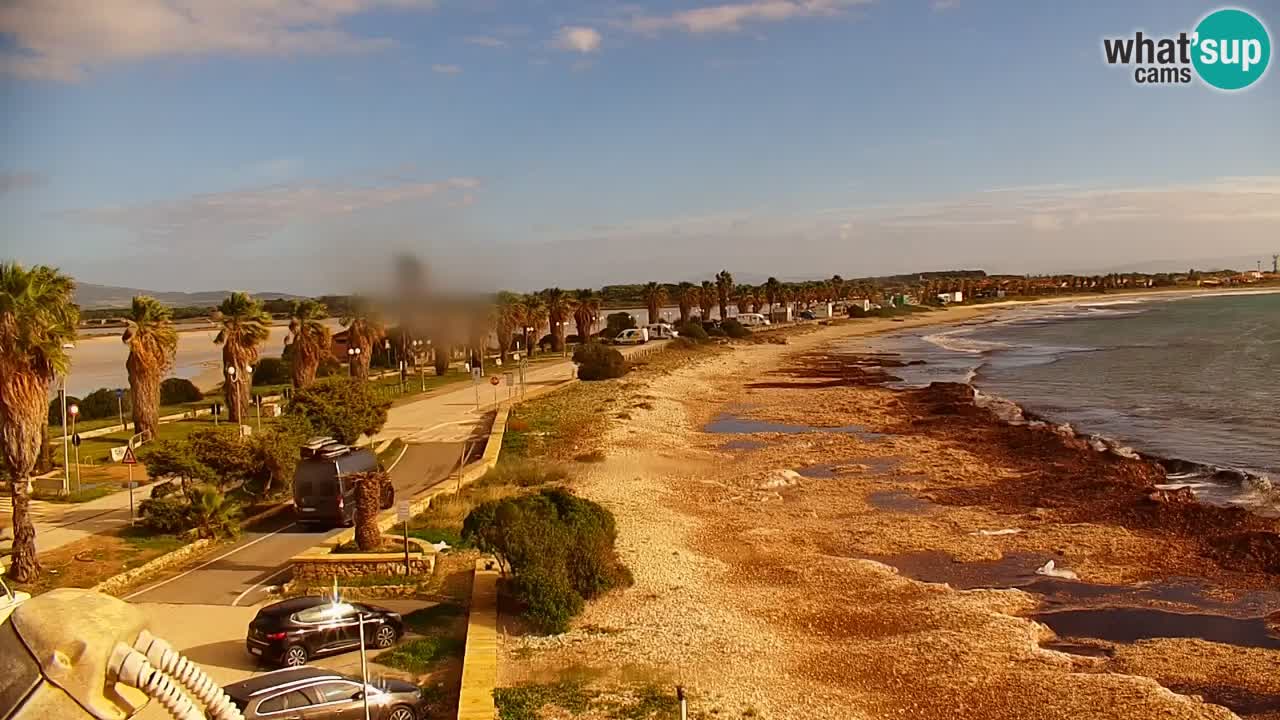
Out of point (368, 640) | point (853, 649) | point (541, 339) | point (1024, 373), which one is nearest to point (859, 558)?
point (853, 649)

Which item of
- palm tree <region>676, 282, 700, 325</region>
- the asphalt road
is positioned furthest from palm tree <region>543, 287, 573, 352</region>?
the asphalt road

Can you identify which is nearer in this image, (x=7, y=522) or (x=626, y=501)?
(x=7, y=522)

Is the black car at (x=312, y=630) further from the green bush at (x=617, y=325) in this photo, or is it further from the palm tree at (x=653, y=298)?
the palm tree at (x=653, y=298)

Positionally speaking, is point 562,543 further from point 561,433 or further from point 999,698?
point 561,433

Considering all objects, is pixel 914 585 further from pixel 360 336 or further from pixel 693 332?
pixel 693 332

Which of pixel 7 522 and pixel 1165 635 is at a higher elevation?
→ pixel 7 522

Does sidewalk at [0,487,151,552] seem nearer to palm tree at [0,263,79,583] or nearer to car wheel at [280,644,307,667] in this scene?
palm tree at [0,263,79,583]

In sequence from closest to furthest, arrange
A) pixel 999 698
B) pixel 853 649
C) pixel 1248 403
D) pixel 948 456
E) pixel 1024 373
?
pixel 999 698, pixel 853 649, pixel 948 456, pixel 1248 403, pixel 1024 373
